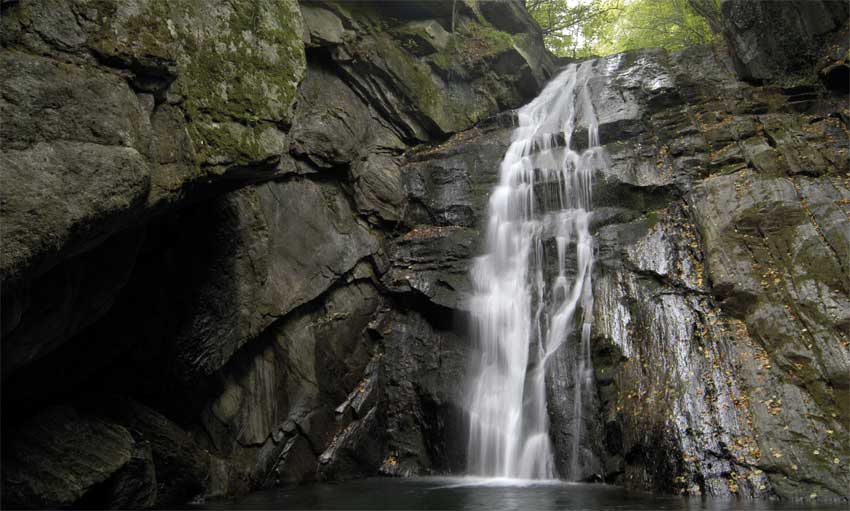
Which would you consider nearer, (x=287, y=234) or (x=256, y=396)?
(x=256, y=396)

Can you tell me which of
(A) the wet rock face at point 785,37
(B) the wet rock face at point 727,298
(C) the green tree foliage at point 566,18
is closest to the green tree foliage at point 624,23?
(C) the green tree foliage at point 566,18

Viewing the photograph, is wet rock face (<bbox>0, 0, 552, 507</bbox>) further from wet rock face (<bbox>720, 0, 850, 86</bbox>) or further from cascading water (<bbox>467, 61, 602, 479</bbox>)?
wet rock face (<bbox>720, 0, 850, 86</bbox>)

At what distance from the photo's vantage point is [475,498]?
26.4 ft

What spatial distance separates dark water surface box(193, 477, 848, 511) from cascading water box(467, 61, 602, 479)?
0.79 metres

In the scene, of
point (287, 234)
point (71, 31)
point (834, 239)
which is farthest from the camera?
point (287, 234)

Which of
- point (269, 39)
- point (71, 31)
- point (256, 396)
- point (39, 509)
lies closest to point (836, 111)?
point (269, 39)

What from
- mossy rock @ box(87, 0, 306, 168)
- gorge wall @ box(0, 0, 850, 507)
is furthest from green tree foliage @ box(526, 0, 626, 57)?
mossy rock @ box(87, 0, 306, 168)

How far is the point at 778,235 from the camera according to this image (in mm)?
9672

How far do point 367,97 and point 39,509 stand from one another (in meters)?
10.5

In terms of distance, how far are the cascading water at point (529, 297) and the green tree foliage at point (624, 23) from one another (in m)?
8.78

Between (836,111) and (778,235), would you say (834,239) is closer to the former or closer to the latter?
(778,235)

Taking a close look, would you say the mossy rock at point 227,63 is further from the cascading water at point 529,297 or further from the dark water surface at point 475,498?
the cascading water at point 529,297

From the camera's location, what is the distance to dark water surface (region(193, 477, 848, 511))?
685 centimetres

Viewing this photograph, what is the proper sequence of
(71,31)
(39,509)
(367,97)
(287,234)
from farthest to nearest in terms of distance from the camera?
(367,97)
(287,234)
(39,509)
(71,31)
